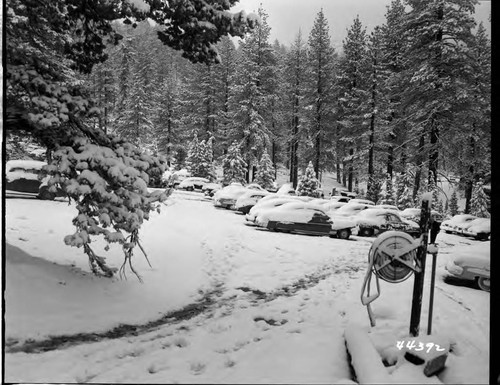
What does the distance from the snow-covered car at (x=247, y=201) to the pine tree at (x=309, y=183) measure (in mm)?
1597

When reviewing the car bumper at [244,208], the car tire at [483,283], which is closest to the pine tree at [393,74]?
the car tire at [483,283]

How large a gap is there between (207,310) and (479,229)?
140 inches

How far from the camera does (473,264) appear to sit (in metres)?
4.55

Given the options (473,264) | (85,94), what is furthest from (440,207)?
(85,94)

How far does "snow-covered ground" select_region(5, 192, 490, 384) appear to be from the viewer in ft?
11.4

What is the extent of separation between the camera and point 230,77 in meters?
5.80

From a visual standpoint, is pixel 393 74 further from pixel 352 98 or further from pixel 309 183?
pixel 309 183

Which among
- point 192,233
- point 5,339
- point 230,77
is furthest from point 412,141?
point 5,339

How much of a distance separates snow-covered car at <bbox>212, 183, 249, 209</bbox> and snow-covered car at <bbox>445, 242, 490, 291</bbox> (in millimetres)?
4546

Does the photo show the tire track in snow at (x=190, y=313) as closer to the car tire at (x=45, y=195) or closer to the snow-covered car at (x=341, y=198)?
the snow-covered car at (x=341, y=198)

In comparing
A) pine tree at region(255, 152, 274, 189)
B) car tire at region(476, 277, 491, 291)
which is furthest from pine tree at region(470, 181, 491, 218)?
pine tree at region(255, 152, 274, 189)

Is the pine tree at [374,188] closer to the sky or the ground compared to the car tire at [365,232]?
closer to the sky

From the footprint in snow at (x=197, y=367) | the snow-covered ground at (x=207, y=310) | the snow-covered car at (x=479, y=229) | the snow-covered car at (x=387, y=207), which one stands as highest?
the snow-covered car at (x=387, y=207)

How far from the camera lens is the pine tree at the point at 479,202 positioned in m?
3.93
